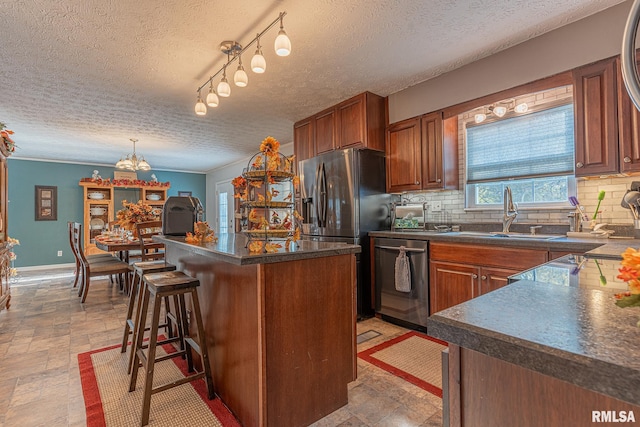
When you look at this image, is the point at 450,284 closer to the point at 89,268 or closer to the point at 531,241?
the point at 531,241

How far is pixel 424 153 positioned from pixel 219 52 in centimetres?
213

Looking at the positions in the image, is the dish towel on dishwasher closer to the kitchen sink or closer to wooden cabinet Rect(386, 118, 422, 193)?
the kitchen sink

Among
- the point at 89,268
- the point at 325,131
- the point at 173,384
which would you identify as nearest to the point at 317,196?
the point at 325,131

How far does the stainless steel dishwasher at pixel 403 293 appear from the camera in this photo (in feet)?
9.09

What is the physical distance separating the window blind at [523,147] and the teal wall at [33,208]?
778 cm

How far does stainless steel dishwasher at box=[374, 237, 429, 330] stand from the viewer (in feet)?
9.09

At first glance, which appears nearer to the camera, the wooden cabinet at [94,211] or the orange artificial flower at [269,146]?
the orange artificial flower at [269,146]

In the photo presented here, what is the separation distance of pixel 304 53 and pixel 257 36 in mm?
452

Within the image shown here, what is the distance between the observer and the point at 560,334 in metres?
0.50

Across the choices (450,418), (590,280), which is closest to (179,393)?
(450,418)

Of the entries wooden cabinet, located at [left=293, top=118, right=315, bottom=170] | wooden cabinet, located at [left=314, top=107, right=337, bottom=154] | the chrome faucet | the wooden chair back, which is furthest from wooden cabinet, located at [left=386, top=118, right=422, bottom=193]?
the wooden chair back

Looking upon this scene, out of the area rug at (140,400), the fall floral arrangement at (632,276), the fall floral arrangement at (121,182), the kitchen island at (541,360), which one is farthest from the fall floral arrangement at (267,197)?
the fall floral arrangement at (121,182)

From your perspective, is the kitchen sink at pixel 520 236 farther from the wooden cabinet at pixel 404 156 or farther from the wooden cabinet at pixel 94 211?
the wooden cabinet at pixel 94 211

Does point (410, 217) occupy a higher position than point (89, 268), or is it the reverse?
point (410, 217)
